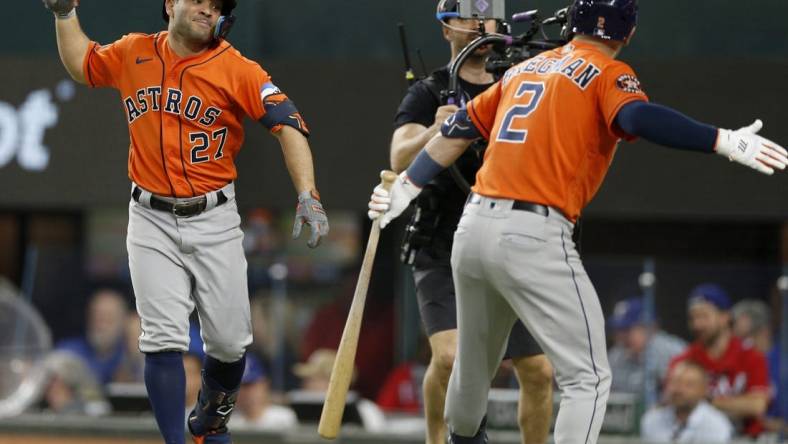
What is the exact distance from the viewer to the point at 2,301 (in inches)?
395

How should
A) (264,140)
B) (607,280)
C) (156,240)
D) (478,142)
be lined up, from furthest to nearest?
1. (264,140)
2. (607,280)
3. (478,142)
4. (156,240)

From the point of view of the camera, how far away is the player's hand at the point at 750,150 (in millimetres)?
4711

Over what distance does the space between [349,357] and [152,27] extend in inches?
190

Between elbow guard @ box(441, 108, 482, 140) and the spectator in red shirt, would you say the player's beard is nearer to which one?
elbow guard @ box(441, 108, 482, 140)

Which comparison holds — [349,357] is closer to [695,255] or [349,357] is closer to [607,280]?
[607,280]

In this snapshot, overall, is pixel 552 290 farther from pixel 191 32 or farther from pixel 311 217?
pixel 191 32

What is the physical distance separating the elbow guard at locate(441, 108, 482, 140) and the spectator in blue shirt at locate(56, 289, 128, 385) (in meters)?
5.07

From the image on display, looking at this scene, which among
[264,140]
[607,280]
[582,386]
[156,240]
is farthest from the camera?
[264,140]

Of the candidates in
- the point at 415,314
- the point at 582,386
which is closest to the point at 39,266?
the point at 415,314

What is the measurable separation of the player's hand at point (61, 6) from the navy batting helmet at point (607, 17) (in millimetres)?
1925

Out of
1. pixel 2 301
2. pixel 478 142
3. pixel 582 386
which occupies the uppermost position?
pixel 478 142

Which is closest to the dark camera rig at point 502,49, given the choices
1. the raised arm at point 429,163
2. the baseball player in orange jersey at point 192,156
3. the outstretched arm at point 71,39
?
the raised arm at point 429,163

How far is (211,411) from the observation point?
223 inches

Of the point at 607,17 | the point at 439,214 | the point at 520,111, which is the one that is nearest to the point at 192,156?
the point at 439,214
